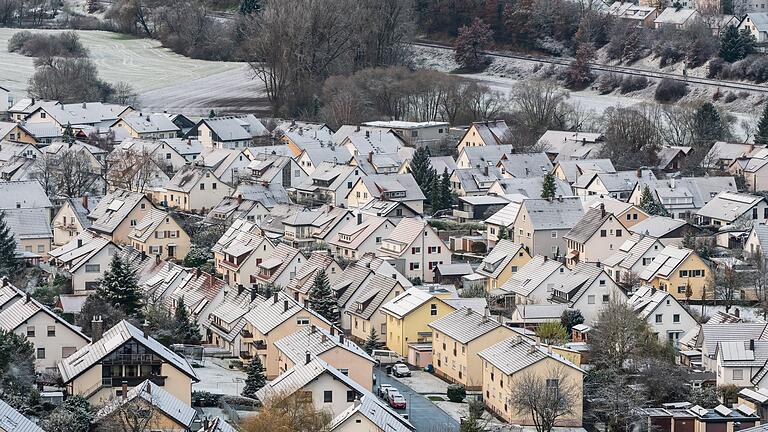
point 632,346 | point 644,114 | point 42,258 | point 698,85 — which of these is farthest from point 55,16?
point 632,346

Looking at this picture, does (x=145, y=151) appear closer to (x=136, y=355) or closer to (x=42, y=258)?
(x=42, y=258)

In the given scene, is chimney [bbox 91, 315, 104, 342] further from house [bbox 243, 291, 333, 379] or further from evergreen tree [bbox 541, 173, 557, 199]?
evergreen tree [bbox 541, 173, 557, 199]

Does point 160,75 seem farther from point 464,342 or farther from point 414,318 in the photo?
point 464,342

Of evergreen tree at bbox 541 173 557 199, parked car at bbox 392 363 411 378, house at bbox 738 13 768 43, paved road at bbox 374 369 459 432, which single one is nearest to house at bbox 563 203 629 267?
evergreen tree at bbox 541 173 557 199

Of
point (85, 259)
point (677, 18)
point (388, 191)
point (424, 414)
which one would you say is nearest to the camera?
point (424, 414)

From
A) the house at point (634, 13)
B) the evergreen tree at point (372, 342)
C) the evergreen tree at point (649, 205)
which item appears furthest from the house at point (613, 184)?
the house at point (634, 13)

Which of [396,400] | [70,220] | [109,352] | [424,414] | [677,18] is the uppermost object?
[109,352]

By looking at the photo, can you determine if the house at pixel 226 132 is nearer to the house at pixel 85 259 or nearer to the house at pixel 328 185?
the house at pixel 328 185

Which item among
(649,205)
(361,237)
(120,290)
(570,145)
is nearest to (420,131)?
(570,145)
